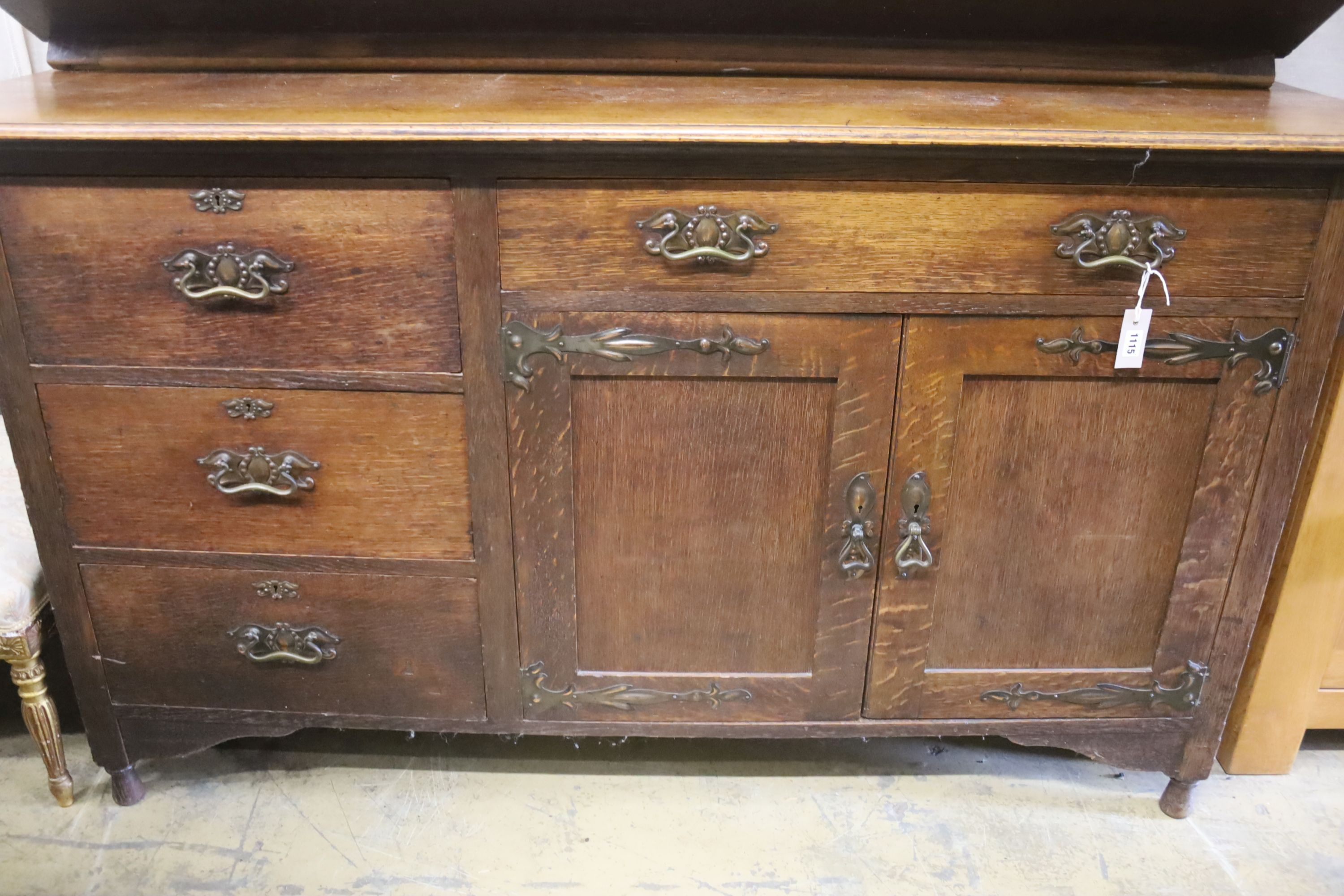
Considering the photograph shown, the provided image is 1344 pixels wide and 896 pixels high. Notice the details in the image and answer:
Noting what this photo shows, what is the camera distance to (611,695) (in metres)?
1.44

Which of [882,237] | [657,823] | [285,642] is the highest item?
[882,237]

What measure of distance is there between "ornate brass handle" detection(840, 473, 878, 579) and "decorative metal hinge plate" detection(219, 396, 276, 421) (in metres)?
0.72

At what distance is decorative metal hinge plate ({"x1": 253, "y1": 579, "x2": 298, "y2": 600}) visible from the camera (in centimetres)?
137

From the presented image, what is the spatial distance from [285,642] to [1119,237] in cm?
116

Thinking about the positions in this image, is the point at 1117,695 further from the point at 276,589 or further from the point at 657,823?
the point at 276,589

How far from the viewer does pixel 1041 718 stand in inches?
57.4

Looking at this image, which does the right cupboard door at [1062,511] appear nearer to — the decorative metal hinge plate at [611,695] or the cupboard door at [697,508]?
the cupboard door at [697,508]

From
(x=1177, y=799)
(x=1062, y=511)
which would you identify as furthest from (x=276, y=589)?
(x=1177, y=799)

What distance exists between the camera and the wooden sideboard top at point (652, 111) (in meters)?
1.10

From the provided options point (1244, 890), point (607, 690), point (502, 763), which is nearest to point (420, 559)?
point (607, 690)

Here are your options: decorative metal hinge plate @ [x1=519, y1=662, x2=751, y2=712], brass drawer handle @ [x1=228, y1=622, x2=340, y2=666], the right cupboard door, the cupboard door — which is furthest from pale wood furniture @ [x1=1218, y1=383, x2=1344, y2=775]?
brass drawer handle @ [x1=228, y1=622, x2=340, y2=666]

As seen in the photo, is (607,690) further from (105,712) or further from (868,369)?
(105,712)

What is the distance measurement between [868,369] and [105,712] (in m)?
1.15

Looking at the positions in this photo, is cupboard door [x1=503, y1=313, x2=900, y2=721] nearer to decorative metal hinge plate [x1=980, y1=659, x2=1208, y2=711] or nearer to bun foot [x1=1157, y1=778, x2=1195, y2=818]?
decorative metal hinge plate [x1=980, y1=659, x2=1208, y2=711]
